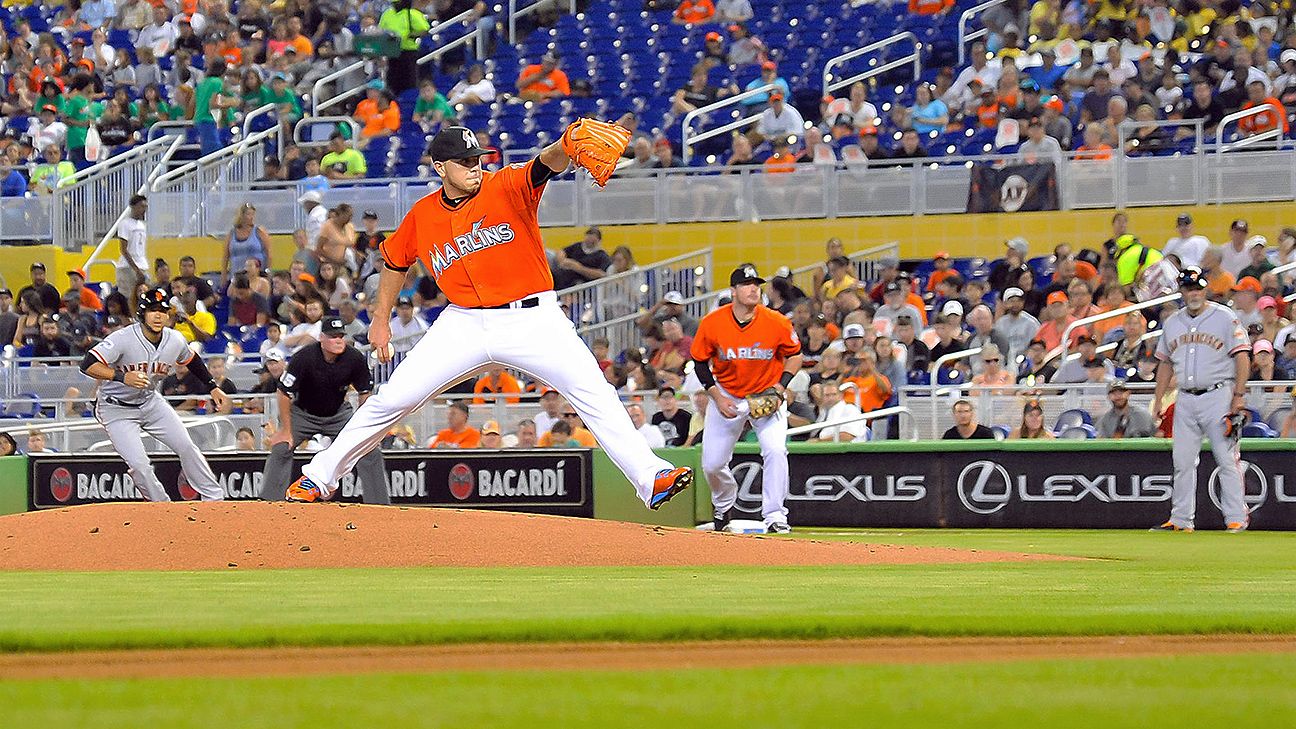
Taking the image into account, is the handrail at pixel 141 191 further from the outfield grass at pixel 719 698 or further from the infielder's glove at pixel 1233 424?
the outfield grass at pixel 719 698

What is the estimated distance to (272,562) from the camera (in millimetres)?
10055

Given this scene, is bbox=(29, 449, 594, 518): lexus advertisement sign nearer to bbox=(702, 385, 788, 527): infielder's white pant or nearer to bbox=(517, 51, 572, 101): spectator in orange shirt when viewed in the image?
bbox=(702, 385, 788, 527): infielder's white pant

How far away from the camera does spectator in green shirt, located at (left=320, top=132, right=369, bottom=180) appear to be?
2564cm

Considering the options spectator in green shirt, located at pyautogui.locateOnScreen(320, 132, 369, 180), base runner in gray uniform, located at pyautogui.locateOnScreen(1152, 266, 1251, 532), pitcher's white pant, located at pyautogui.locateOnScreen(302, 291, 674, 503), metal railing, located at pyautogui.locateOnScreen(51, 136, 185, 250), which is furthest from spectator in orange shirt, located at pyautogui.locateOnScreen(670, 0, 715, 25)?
pitcher's white pant, located at pyautogui.locateOnScreen(302, 291, 674, 503)

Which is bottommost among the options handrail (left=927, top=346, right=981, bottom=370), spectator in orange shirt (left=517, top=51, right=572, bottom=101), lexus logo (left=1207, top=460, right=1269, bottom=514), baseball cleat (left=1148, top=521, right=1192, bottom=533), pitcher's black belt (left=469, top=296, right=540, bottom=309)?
baseball cleat (left=1148, top=521, right=1192, bottom=533)

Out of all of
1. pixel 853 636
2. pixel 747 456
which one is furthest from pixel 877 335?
pixel 853 636

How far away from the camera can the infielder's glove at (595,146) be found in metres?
9.14

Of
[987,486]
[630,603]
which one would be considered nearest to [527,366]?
[630,603]

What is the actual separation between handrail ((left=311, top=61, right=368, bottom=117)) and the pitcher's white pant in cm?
1834

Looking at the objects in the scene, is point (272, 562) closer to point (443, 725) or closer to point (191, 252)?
point (443, 725)

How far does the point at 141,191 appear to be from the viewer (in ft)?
84.2

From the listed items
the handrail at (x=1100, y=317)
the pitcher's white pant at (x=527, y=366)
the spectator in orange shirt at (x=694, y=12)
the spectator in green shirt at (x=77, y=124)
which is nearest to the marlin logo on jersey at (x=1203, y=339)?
the handrail at (x=1100, y=317)

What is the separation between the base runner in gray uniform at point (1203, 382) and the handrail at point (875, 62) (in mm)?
11191

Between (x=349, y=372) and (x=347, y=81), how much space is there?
15.5 meters
